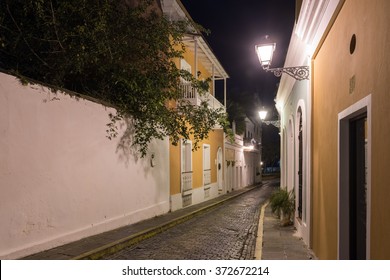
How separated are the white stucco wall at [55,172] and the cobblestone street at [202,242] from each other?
1.24m

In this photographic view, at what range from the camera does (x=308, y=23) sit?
20.1 ft

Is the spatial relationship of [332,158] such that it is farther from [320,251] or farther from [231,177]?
[231,177]

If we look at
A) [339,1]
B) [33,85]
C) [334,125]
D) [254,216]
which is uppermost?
[339,1]

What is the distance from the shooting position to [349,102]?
4.04 metres

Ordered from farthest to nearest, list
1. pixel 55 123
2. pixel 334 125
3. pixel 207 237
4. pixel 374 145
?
pixel 207 237 < pixel 55 123 < pixel 334 125 < pixel 374 145

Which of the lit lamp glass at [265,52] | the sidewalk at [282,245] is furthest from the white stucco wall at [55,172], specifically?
the lit lamp glass at [265,52]

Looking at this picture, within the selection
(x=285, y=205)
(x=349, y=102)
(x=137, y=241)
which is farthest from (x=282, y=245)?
(x=349, y=102)

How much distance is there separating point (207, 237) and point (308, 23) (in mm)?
5299

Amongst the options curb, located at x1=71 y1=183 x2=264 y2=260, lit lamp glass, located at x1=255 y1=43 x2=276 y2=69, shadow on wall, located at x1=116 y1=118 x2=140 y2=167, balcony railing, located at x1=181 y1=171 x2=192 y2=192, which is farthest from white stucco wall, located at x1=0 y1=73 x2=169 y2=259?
balcony railing, located at x1=181 y1=171 x2=192 y2=192

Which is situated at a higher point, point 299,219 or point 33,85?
point 33,85

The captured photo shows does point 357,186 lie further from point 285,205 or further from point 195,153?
point 195,153

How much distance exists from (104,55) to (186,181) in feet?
25.5

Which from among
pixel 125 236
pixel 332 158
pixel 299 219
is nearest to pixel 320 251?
pixel 332 158

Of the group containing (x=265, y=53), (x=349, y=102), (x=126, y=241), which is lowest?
(x=126, y=241)
